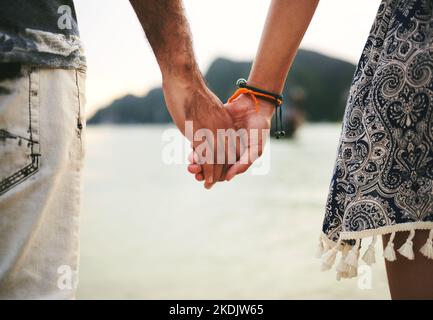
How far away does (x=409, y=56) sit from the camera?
1240mm

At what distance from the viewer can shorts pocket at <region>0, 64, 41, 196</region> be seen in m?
1.07

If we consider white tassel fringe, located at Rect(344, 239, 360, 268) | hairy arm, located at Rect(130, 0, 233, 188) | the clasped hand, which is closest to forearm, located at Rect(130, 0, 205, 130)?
hairy arm, located at Rect(130, 0, 233, 188)

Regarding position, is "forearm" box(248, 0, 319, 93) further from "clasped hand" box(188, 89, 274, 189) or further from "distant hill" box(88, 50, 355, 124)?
"distant hill" box(88, 50, 355, 124)

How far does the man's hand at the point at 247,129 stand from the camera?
2094mm

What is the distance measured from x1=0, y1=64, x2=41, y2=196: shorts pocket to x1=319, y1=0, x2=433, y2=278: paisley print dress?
790mm

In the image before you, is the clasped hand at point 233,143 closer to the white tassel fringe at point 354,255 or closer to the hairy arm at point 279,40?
the hairy arm at point 279,40

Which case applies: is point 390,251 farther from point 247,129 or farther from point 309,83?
point 309,83

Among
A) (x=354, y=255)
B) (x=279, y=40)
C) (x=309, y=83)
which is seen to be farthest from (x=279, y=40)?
(x=309, y=83)

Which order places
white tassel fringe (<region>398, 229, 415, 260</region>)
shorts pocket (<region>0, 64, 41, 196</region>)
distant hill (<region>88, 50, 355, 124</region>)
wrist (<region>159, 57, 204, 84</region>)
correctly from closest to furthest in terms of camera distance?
shorts pocket (<region>0, 64, 41, 196</region>), white tassel fringe (<region>398, 229, 415, 260</region>), wrist (<region>159, 57, 204, 84</region>), distant hill (<region>88, 50, 355, 124</region>)

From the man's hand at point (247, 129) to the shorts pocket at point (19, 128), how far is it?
1.06 metres

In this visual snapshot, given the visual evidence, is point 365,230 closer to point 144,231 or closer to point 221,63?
point 144,231

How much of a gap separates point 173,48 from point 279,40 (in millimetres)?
411

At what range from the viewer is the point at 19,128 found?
109 centimetres

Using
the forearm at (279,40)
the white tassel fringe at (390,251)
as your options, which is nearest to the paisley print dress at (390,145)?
the white tassel fringe at (390,251)
